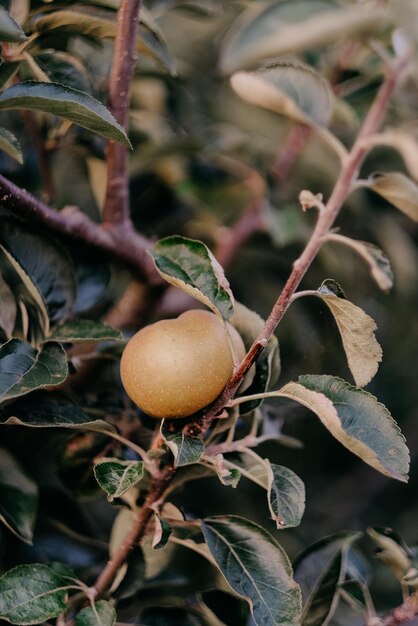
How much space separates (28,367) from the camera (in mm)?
643

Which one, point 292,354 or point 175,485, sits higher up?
point 175,485

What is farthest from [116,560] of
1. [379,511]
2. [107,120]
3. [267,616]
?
[379,511]

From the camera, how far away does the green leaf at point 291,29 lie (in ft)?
2.73

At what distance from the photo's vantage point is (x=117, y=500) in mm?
714

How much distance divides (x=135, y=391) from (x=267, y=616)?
238 millimetres

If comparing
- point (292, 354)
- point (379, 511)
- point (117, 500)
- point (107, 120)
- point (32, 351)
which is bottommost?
point (379, 511)

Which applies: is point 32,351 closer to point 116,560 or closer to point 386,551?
point 116,560

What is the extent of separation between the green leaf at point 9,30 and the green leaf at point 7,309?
0.85ft

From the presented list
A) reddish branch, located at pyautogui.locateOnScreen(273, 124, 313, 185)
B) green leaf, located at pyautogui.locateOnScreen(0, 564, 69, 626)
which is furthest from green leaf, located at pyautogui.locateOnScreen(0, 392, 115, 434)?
reddish branch, located at pyautogui.locateOnScreen(273, 124, 313, 185)

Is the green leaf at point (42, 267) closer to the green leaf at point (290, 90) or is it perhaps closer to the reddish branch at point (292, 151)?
the green leaf at point (290, 90)

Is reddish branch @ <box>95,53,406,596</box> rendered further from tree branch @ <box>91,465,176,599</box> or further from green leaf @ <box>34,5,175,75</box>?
green leaf @ <box>34,5,175,75</box>

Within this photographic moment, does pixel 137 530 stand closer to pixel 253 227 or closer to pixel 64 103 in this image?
pixel 64 103

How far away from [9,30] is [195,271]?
10.4 inches

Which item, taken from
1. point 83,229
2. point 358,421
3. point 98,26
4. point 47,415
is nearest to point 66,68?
point 98,26
